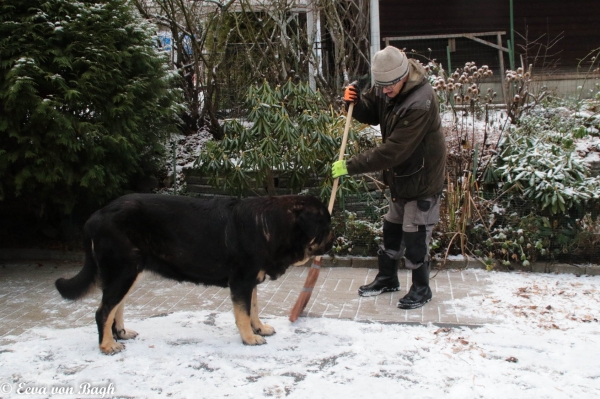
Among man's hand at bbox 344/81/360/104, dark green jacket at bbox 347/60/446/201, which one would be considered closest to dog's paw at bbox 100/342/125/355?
dark green jacket at bbox 347/60/446/201

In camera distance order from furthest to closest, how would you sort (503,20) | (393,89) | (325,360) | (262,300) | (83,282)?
(503,20) < (262,300) < (393,89) < (83,282) < (325,360)

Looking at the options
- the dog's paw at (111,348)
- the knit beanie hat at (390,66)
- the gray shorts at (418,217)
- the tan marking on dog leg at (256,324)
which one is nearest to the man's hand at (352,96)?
the knit beanie hat at (390,66)

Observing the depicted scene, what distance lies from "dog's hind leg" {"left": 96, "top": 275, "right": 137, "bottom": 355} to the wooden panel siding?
37.3ft

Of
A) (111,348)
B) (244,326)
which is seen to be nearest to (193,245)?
(244,326)

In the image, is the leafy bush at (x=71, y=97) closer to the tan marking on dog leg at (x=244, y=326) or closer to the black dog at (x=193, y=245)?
the black dog at (x=193, y=245)

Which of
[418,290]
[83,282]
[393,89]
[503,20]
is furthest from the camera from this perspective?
[503,20]

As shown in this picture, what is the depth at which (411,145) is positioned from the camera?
4.57 metres

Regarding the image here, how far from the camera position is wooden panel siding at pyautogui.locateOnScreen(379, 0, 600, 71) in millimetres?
13883

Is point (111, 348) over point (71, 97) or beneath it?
beneath

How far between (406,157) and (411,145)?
0.11m

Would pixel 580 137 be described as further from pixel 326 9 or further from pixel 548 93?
pixel 326 9

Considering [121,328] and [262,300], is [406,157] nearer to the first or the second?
[262,300]

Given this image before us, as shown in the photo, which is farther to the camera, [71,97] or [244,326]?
[71,97]

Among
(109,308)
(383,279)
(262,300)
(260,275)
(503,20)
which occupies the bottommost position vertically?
(262,300)
